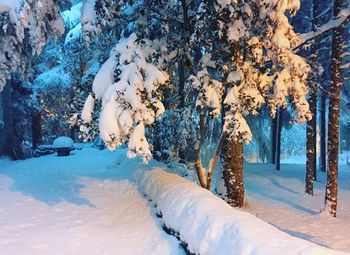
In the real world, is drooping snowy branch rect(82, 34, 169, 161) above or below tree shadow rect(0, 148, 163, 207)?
above

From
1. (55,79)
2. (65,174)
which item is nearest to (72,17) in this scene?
(55,79)

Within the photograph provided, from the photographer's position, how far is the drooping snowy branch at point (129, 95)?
812 cm

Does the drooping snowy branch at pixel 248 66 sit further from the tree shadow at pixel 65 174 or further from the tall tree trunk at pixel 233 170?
the tree shadow at pixel 65 174

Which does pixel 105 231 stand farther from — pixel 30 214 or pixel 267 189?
pixel 267 189

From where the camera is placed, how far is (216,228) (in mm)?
5762

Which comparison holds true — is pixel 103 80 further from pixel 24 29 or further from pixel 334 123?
pixel 334 123

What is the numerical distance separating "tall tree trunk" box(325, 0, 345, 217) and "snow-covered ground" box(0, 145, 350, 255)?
541mm

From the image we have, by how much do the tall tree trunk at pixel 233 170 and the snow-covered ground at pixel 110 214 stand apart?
0.57 metres

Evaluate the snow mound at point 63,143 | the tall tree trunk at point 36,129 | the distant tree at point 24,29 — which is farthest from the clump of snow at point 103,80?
the tall tree trunk at point 36,129

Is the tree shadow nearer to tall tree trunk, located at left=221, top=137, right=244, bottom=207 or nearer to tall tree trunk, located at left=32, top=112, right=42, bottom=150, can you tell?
tall tree trunk, located at left=221, top=137, right=244, bottom=207

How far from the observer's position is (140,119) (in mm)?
8383

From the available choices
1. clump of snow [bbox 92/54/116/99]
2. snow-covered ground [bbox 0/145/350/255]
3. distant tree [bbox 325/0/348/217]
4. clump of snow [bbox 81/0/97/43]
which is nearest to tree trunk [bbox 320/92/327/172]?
snow-covered ground [bbox 0/145/350/255]

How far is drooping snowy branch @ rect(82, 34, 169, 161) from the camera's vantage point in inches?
320

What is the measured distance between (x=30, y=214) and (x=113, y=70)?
3362mm
